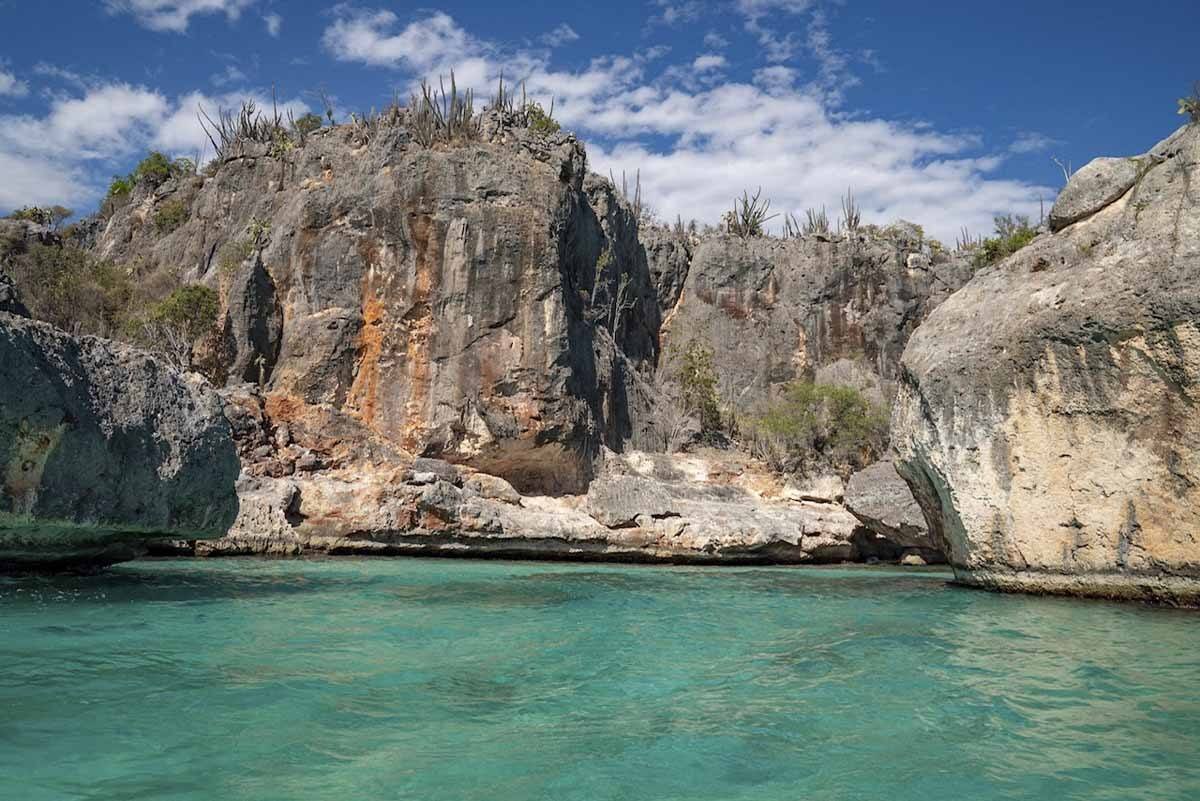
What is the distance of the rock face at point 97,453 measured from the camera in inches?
364

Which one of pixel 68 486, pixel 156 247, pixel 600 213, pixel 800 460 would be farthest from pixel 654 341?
pixel 68 486

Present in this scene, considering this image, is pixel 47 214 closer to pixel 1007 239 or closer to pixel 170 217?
pixel 170 217

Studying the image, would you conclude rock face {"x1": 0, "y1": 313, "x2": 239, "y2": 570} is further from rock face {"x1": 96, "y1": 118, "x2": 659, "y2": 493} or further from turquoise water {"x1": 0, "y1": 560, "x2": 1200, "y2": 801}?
rock face {"x1": 96, "y1": 118, "x2": 659, "y2": 493}

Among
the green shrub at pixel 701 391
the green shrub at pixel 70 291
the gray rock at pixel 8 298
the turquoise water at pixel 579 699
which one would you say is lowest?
the turquoise water at pixel 579 699

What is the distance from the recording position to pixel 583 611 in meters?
11.4

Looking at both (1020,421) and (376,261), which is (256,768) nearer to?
(1020,421)

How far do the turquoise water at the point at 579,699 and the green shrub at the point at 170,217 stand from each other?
26.7m

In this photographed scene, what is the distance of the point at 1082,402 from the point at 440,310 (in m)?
17.8

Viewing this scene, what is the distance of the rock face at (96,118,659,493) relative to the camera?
2509cm

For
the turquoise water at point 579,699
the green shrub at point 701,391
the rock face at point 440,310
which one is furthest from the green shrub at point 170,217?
the turquoise water at point 579,699

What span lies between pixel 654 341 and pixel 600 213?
603cm

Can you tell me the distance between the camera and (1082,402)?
11.8m

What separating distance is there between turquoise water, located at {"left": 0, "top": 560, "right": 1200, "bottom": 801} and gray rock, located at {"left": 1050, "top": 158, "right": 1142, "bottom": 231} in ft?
19.6

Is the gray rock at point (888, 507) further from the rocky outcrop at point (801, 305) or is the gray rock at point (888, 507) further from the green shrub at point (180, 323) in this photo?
the green shrub at point (180, 323)
